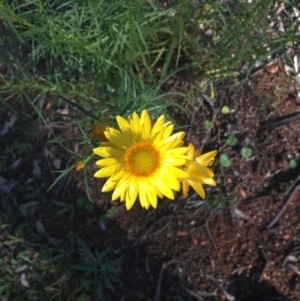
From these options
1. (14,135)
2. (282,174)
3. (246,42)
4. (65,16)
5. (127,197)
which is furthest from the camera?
(14,135)

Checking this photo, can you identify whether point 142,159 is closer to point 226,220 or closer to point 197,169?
point 197,169

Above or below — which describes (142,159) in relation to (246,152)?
below

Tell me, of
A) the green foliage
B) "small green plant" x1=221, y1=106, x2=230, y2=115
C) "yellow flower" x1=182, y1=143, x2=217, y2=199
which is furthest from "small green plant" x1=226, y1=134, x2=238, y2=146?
"yellow flower" x1=182, y1=143, x2=217, y2=199

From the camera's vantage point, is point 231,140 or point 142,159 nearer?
point 142,159

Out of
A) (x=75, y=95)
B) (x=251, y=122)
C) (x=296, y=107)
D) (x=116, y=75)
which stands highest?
(x=296, y=107)

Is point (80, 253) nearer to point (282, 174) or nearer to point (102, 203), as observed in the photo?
point (102, 203)

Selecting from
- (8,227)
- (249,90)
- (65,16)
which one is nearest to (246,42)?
(249,90)

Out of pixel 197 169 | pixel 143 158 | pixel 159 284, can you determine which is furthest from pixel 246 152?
pixel 143 158

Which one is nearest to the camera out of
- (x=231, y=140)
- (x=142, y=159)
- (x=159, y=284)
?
(x=142, y=159)
